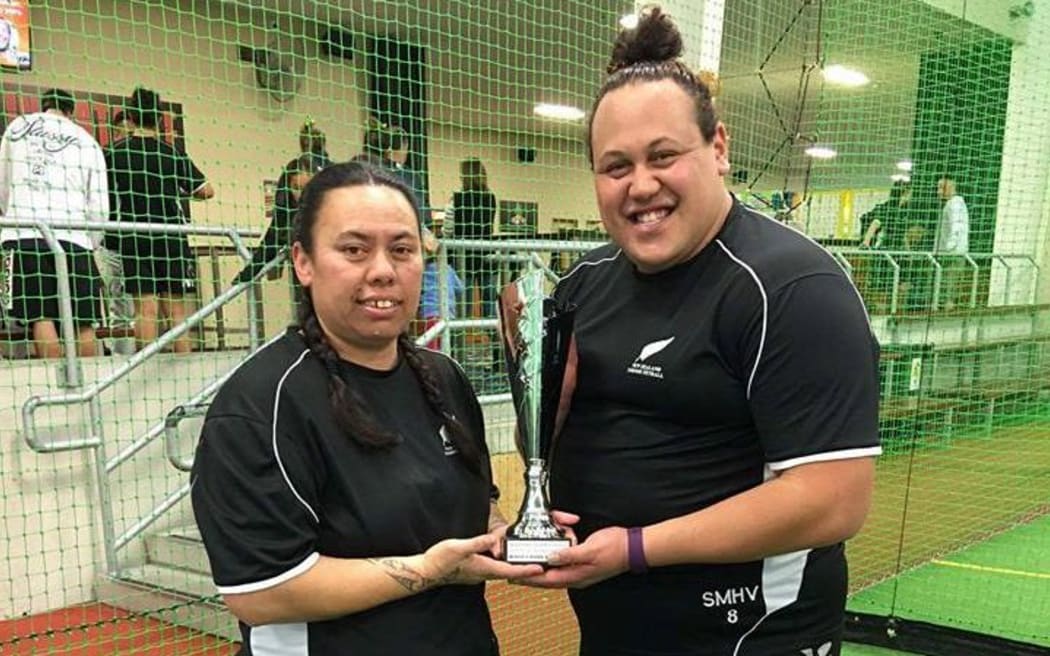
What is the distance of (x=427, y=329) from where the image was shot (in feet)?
13.1

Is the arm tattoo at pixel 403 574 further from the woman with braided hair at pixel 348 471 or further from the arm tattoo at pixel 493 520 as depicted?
the arm tattoo at pixel 493 520

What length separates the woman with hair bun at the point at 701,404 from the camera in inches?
45.1

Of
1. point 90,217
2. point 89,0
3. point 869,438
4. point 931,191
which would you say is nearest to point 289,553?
point 869,438

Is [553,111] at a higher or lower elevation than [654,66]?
higher

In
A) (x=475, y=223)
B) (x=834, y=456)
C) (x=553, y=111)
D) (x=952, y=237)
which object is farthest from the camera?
(x=553, y=111)

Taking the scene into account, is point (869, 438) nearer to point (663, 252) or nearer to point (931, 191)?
point (663, 252)

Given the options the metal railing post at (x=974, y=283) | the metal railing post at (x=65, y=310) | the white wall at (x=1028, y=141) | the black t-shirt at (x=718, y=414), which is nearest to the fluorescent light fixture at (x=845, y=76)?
the white wall at (x=1028, y=141)

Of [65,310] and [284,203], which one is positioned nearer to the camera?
[65,310]

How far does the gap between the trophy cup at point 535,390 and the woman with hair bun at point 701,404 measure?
0.15 ft

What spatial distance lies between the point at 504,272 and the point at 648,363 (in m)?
3.47

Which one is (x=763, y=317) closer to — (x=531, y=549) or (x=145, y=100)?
(x=531, y=549)

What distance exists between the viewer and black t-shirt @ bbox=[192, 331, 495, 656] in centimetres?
116

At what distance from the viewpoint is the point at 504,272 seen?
4.71 m


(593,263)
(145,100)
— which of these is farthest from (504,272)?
(593,263)
